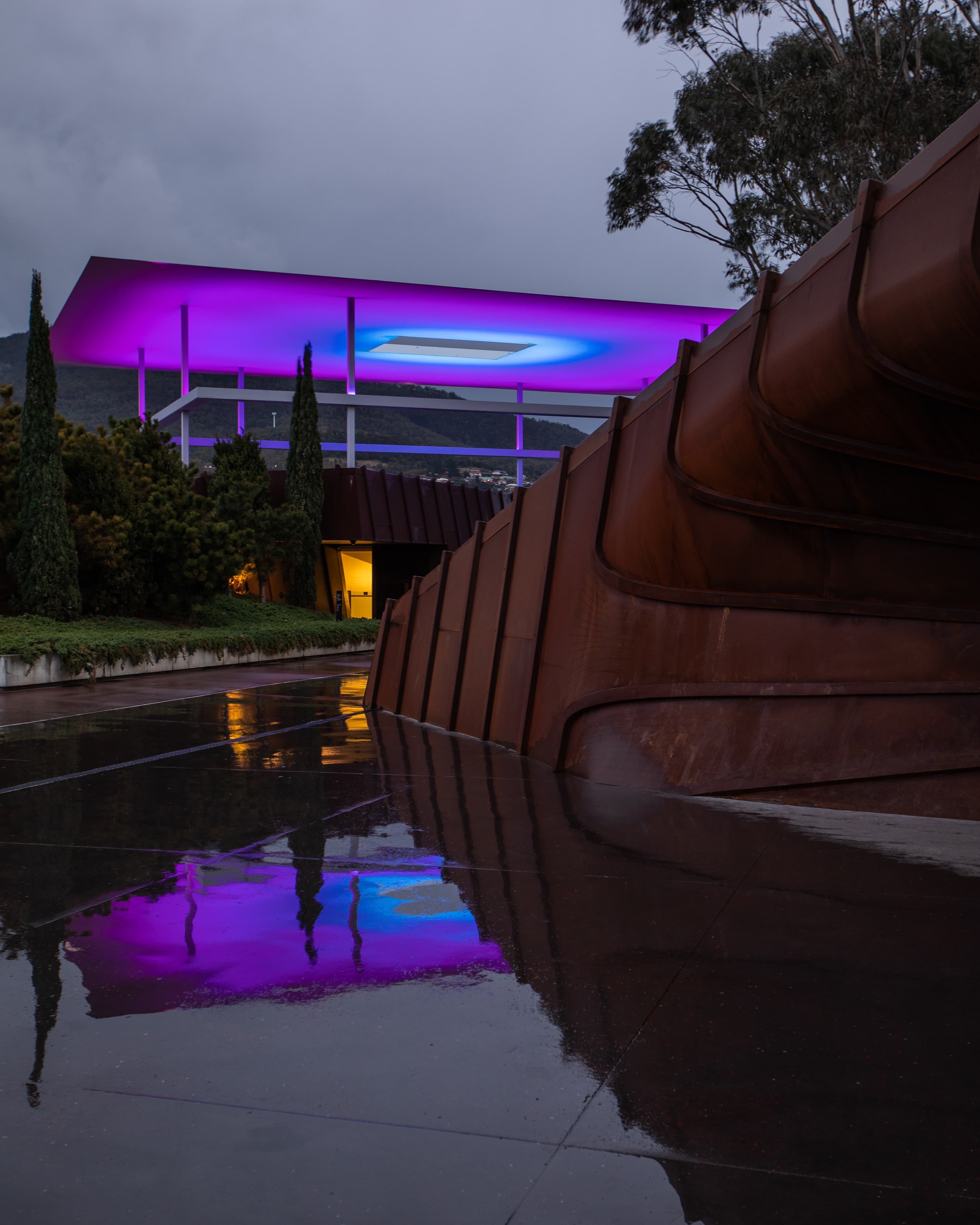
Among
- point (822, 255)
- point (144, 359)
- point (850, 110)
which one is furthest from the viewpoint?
point (144, 359)

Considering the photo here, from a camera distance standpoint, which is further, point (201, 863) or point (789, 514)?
point (789, 514)

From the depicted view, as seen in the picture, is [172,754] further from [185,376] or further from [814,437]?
[185,376]

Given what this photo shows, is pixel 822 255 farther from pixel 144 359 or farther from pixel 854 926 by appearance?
pixel 144 359

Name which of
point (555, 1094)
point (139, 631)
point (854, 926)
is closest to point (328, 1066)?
point (555, 1094)

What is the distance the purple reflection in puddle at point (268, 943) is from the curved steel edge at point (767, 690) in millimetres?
2903

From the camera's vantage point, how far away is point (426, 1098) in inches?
124

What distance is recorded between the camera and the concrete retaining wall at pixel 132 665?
18.0m

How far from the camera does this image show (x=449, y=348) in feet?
131

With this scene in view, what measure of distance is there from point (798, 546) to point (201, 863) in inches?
184

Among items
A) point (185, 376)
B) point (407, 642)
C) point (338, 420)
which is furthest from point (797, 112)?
point (338, 420)

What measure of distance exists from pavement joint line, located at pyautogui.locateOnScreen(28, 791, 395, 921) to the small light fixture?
3254 cm

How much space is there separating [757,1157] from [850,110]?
68.5 ft

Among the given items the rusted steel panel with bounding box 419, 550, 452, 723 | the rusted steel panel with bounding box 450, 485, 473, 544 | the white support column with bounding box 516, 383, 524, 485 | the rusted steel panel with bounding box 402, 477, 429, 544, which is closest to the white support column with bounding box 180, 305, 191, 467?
the rusted steel panel with bounding box 402, 477, 429, 544

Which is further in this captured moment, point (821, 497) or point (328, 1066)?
point (821, 497)
